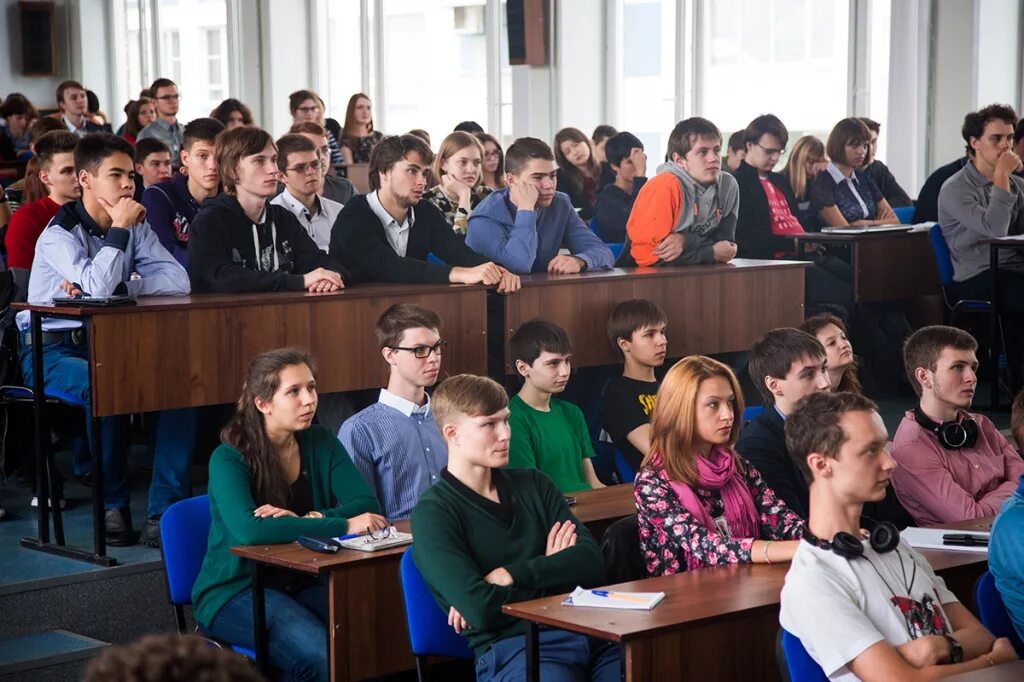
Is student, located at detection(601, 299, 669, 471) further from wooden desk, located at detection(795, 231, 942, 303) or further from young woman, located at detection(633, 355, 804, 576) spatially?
wooden desk, located at detection(795, 231, 942, 303)

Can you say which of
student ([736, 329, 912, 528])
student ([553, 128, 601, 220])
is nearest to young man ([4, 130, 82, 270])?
student ([736, 329, 912, 528])

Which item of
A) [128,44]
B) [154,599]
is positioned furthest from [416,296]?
[128,44]

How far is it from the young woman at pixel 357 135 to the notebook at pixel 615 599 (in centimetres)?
762

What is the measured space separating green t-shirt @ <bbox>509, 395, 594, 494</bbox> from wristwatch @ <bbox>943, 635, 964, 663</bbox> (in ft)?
5.68

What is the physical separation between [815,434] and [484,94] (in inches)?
418

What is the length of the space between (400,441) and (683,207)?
2.34 m

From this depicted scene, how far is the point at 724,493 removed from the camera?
3.35 meters

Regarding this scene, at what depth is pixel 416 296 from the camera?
4.92 metres

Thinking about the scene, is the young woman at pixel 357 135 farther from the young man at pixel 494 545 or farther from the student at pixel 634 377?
the young man at pixel 494 545

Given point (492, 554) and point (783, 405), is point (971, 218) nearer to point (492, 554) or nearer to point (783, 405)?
point (783, 405)

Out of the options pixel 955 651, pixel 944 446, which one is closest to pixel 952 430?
pixel 944 446

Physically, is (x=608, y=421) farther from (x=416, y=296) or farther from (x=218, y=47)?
(x=218, y=47)

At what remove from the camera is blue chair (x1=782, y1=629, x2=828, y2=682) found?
8.37 feet

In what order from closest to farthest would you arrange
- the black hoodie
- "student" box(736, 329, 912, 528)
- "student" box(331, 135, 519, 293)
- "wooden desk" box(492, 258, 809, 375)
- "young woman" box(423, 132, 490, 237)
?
"student" box(736, 329, 912, 528) < the black hoodie < "student" box(331, 135, 519, 293) < "wooden desk" box(492, 258, 809, 375) < "young woman" box(423, 132, 490, 237)
